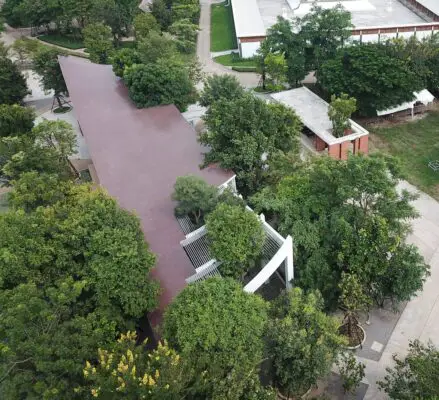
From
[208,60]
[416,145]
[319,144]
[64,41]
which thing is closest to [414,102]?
[416,145]

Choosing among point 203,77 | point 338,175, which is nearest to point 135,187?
point 338,175

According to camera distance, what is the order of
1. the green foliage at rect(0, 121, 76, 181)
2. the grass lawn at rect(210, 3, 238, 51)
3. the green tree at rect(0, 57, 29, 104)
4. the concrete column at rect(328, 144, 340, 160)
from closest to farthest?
1. the green foliage at rect(0, 121, 76, 181)
2. the concrete column at rect(328, 144, 340, 160)
3. the green tree at rect(0, 57, 29, 104)
4. the grass lawn at rect(210, 3, 238, 51)

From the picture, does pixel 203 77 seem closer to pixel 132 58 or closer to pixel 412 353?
pixel 132 58

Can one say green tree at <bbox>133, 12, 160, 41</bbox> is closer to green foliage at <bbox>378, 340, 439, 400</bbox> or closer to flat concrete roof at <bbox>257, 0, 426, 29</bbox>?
flat concrete roof at <bbox>257, 0, 426, 29</bbox>

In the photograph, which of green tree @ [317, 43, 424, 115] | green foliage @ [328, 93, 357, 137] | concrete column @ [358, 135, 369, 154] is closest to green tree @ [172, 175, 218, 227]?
green foliage @ [328, 93, 357, 137]

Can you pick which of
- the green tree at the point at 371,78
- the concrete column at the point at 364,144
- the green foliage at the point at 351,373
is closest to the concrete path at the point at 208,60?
the green tree at the point at 371,78

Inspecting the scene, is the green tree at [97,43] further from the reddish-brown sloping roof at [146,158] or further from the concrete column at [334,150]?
the concrete column at [334,150]
